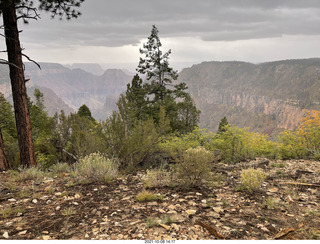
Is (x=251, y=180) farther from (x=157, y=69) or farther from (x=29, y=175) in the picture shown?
(x=157, y=69)

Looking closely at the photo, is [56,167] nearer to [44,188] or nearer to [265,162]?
[44,188]

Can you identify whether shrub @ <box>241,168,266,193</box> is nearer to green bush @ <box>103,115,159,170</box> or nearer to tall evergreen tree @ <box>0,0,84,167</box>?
green bush @ <box>103,115,159,170</box>

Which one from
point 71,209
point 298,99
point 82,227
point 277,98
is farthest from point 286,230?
point 277,98

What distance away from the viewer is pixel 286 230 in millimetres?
3010

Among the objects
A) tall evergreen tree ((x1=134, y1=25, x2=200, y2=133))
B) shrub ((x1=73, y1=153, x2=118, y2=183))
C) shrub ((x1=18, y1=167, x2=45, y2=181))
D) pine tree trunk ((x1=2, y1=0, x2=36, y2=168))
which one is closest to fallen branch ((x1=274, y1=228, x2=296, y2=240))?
shrub ((x1=73, y1=153, x2=118, y2=183))

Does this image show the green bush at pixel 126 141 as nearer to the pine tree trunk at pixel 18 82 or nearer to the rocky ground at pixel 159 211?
the rocky ground at pixel 159 211

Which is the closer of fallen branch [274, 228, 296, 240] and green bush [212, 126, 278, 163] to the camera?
fallen branch [274, 228, 296, 240]

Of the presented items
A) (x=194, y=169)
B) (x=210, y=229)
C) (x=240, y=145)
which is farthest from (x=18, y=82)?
(x=240, y=145)

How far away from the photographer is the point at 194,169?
466 cm

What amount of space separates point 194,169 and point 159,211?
4.24 ft

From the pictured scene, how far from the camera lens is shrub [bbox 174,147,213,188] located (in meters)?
4.66

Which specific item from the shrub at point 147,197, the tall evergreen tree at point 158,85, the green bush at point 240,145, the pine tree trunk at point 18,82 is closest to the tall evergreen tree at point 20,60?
the pine tree trunk at point 18,82

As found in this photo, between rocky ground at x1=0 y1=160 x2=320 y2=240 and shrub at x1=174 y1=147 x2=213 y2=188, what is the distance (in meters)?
0.23

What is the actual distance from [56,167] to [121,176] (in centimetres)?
240
